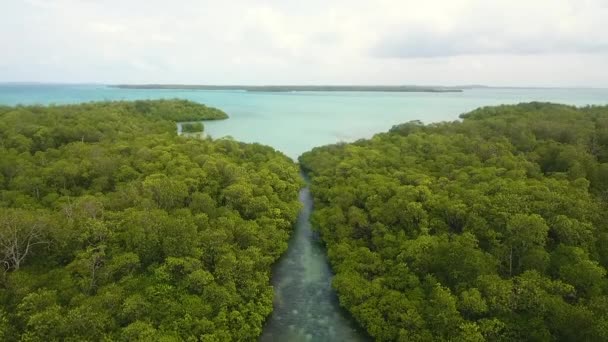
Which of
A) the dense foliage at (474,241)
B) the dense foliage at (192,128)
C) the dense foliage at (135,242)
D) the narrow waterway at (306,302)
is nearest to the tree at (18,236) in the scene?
the dense foliage at (135,242)

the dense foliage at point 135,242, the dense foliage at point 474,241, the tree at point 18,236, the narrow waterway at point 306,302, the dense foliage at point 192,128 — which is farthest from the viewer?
the dense foliage at point 192,128

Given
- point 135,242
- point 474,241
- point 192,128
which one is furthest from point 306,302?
point 192,128

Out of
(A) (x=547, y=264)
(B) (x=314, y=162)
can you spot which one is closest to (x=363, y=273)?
(A) (x=547, y=264)

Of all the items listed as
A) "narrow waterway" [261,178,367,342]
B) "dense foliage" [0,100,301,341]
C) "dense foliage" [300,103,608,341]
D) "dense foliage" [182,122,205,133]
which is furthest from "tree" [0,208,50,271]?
"dense foliage" [182,122,205,133]

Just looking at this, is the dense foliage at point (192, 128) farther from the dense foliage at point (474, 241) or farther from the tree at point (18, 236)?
the tree at point (18, 236)

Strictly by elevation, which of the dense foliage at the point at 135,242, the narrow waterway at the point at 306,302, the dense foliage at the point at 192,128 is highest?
the dense foliage at the point at 192,128

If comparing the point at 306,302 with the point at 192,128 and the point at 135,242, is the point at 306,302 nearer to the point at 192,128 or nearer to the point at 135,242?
the point at 135,242
